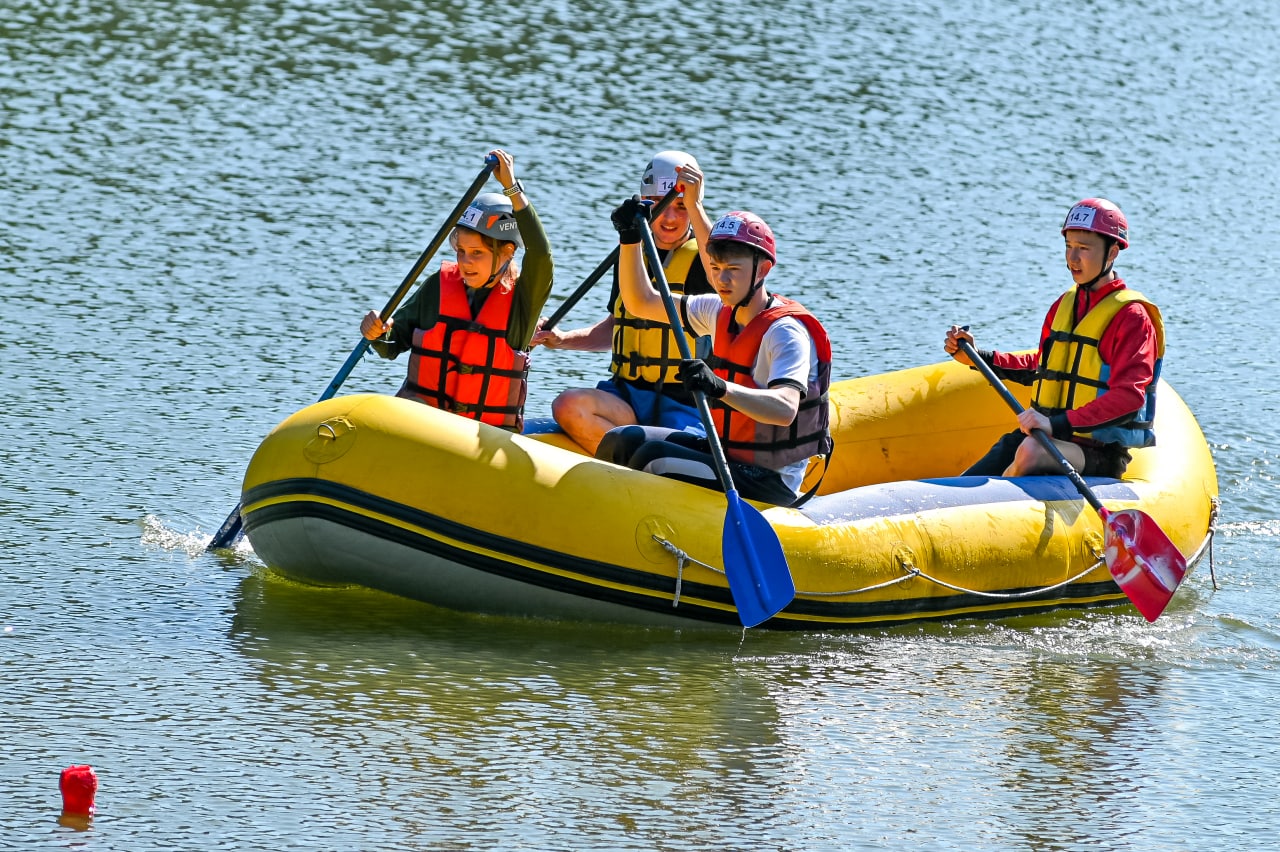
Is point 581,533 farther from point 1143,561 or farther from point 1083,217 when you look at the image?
point 1083,217

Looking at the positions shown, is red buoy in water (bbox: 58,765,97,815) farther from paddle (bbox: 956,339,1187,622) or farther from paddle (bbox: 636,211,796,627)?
paddle (bbox: 956,339,1187,622)

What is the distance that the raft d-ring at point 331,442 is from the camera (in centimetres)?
569

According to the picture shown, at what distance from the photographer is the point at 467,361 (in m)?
6.32

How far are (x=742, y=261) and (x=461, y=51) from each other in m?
9.60

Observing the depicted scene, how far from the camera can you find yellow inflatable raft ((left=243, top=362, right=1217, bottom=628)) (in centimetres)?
566

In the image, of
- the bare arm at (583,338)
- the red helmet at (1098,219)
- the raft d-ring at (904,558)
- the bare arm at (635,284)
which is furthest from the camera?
the bare arm at (583,338)

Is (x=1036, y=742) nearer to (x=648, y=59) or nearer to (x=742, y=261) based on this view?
(x=742, y=261)

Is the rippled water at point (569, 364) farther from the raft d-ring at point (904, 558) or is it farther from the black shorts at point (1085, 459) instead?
the black shorts at point (1085, 459)

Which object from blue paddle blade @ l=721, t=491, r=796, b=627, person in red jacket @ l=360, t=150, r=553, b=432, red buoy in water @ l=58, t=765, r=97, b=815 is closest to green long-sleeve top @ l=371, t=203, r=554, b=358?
person in red jacket @ l=360, t=150, r=553, b=432

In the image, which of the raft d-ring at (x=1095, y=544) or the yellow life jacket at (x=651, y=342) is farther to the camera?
the yellow life jacket at (x=651, y=342)

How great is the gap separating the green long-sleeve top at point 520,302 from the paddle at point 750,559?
2.52ft

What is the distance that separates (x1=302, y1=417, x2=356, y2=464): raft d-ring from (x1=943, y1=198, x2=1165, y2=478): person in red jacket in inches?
86.8

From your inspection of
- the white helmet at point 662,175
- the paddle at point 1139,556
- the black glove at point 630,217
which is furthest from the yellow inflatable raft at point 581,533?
the white helmet at point 662,175

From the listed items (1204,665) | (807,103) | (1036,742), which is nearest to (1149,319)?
(1204,665)
